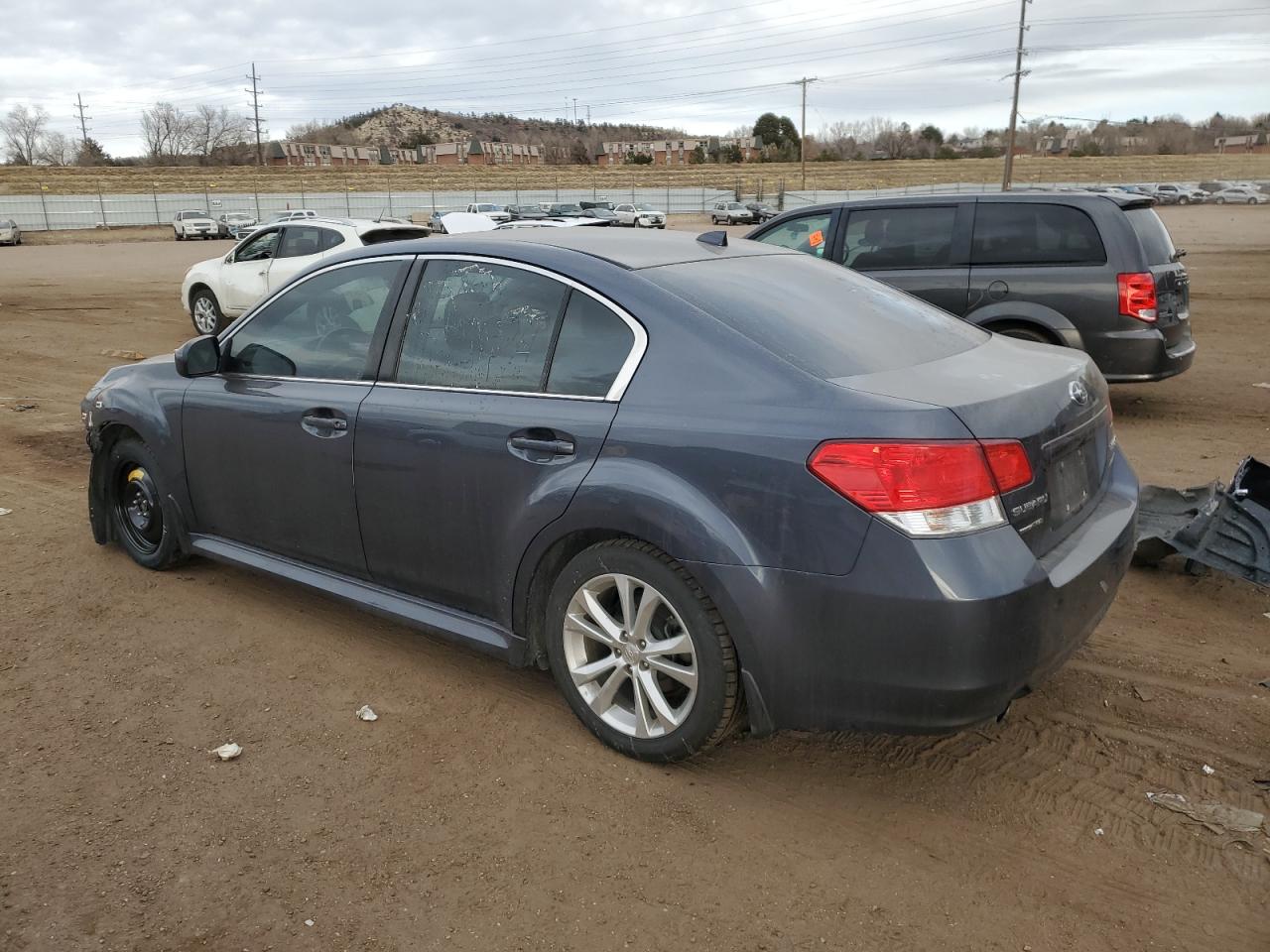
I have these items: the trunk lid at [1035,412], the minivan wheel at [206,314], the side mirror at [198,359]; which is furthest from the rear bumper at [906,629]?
the minivan wheel at [206,314]

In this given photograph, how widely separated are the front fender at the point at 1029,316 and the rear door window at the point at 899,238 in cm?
58

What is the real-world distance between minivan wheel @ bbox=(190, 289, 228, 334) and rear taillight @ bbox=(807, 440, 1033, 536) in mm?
12798

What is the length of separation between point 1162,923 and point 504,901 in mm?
1668

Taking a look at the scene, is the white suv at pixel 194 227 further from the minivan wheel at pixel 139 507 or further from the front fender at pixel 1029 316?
the minivan wheel at pixel 139 507

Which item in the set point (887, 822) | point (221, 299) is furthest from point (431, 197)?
point (887, 822)

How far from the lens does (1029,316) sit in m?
7.58

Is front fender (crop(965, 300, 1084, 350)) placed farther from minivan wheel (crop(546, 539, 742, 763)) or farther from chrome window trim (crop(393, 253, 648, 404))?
minivan wheel (crop(546, 539, 742, 763))

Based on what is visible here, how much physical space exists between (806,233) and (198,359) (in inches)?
238

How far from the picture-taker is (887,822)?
297 cm

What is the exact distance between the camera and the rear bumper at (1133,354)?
7.42 m

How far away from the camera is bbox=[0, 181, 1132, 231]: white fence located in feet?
180

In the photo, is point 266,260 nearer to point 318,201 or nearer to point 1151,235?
point 1151,235

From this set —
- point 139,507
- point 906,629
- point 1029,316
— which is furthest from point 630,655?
point 1029,316

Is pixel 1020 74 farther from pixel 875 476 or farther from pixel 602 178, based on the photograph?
pixel 875 476
